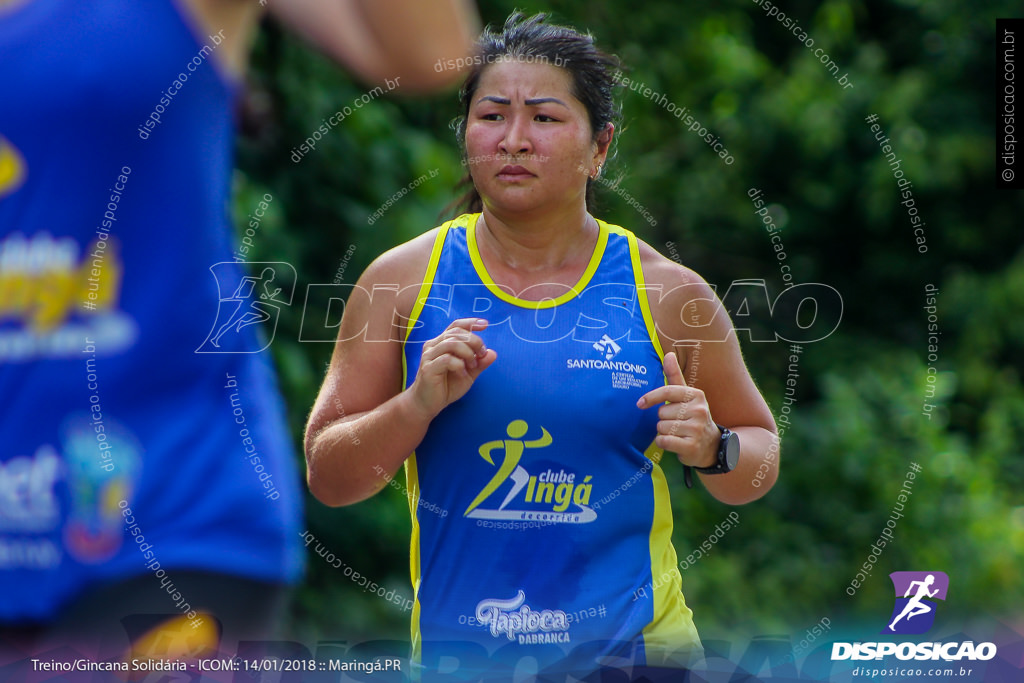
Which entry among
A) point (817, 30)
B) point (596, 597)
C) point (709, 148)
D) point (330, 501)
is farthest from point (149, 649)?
point (817, 30)

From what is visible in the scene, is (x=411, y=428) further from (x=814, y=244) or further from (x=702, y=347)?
(x=814, y=244)

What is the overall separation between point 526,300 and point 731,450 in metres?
0.44

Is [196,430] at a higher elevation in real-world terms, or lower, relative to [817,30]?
lower

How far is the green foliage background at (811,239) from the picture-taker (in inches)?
147

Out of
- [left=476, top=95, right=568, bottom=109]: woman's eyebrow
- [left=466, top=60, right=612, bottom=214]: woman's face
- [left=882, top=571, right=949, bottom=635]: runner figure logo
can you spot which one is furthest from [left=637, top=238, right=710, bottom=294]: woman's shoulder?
[left=882, top=571, right=949, bottom=635]: runner figure logo

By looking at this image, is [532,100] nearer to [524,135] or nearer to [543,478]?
[524,135]

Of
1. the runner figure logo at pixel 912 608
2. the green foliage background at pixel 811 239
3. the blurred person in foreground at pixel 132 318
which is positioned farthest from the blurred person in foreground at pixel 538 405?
the green foliage background at pixel 811 239

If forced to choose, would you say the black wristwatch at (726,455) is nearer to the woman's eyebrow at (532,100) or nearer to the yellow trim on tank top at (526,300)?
the yellow trim on tank top at (526,300)

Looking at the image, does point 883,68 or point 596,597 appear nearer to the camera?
point 596,597

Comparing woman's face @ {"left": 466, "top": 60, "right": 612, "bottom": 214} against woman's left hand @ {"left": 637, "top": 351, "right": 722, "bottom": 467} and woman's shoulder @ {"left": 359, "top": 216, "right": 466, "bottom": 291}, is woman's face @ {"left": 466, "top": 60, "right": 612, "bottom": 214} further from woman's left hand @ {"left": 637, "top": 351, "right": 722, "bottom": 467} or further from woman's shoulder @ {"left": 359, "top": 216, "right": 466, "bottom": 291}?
woman's left hand @ {"left": 637, "top": 351, "right": 722, "bottom": 467}

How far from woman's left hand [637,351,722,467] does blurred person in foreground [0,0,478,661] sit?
2.10 ft

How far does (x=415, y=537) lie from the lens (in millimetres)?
2092

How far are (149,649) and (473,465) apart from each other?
0.60 metres

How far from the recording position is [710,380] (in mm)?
2078
